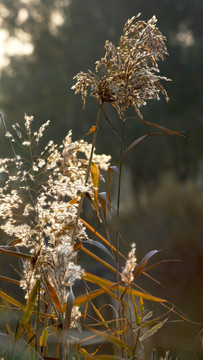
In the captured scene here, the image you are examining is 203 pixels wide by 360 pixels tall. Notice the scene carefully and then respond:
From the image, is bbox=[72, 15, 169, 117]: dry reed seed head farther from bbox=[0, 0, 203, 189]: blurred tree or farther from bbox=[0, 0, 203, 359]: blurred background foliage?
bbox=[0, 0, 203, 189]: blurred tree

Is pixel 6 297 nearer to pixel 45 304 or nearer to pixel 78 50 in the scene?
pixel 45 304

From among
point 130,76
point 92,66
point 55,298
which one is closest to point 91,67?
point 92,66

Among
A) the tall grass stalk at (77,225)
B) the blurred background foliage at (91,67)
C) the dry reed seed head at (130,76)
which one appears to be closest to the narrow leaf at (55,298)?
the tall grass stalk at (77,225)

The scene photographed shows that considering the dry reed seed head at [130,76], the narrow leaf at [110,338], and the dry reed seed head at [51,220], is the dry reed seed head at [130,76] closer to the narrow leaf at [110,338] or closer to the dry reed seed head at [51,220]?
the dry reed seed head at [51,220]

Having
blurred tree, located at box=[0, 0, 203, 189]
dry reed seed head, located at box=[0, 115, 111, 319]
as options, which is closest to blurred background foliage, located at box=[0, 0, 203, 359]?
blurred tree, located at box=[0, 0, 203, 189]

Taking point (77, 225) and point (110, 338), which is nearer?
point (110, 338)

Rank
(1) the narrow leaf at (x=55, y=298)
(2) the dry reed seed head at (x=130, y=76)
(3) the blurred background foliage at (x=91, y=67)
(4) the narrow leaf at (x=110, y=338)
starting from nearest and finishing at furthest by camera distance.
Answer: (4) the narrow leaf at (x=110, y=338) < (1) the narrow leaf at (x=55, y=298) < (2) the dry reed seed head at (x=130, y=76) < (3) the blurred background foliage at (x=91, y=67)

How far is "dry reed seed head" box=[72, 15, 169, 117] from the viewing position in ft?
4.24

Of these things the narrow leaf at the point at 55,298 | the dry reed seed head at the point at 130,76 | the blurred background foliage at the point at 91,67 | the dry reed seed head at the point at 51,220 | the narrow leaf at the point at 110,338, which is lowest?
the narrow leaf at the point at 110,338

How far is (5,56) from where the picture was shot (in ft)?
49.3

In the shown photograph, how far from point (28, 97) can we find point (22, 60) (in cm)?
142

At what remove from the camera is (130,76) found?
4.25 feet

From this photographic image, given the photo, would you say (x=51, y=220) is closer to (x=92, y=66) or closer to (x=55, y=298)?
(x=55, y=298)

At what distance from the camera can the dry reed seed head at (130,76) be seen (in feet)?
4.24
